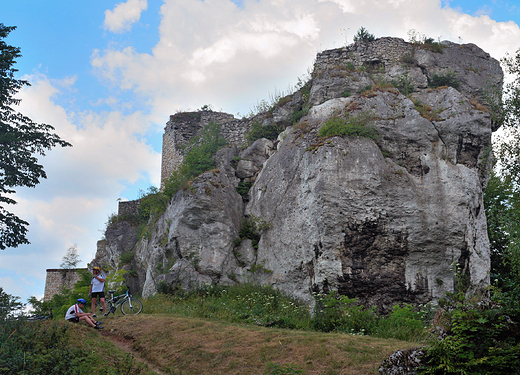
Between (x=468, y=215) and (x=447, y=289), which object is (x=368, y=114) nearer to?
(x=468, y=215)

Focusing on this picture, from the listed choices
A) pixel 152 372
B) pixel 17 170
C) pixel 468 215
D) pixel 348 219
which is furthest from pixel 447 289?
pixel 17 170

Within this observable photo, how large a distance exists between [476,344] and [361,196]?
8697mm

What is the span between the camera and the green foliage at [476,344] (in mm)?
5312

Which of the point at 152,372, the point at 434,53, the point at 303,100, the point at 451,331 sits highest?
the point at 434,53

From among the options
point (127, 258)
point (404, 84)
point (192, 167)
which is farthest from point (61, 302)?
point (404, 84)

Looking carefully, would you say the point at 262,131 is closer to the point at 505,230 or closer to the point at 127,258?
the point at 127,258

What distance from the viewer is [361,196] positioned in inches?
557

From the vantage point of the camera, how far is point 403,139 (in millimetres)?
15680

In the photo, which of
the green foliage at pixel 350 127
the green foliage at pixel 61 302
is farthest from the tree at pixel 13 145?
the green foliage at pixel 350 127

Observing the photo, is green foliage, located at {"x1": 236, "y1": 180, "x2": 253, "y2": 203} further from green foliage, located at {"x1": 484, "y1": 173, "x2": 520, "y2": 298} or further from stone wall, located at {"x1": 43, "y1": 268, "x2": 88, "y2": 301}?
stone wall, located at {"x1": 43, "y1": 268, "x2": 88, "y2": 301}

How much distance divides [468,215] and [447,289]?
9.04ft

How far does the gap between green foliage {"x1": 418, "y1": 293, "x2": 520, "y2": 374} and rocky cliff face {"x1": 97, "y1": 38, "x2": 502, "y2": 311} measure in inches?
259

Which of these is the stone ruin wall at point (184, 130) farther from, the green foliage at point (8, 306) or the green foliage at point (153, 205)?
the green foliage at point (8, 306)

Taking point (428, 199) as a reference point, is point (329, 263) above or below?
below
